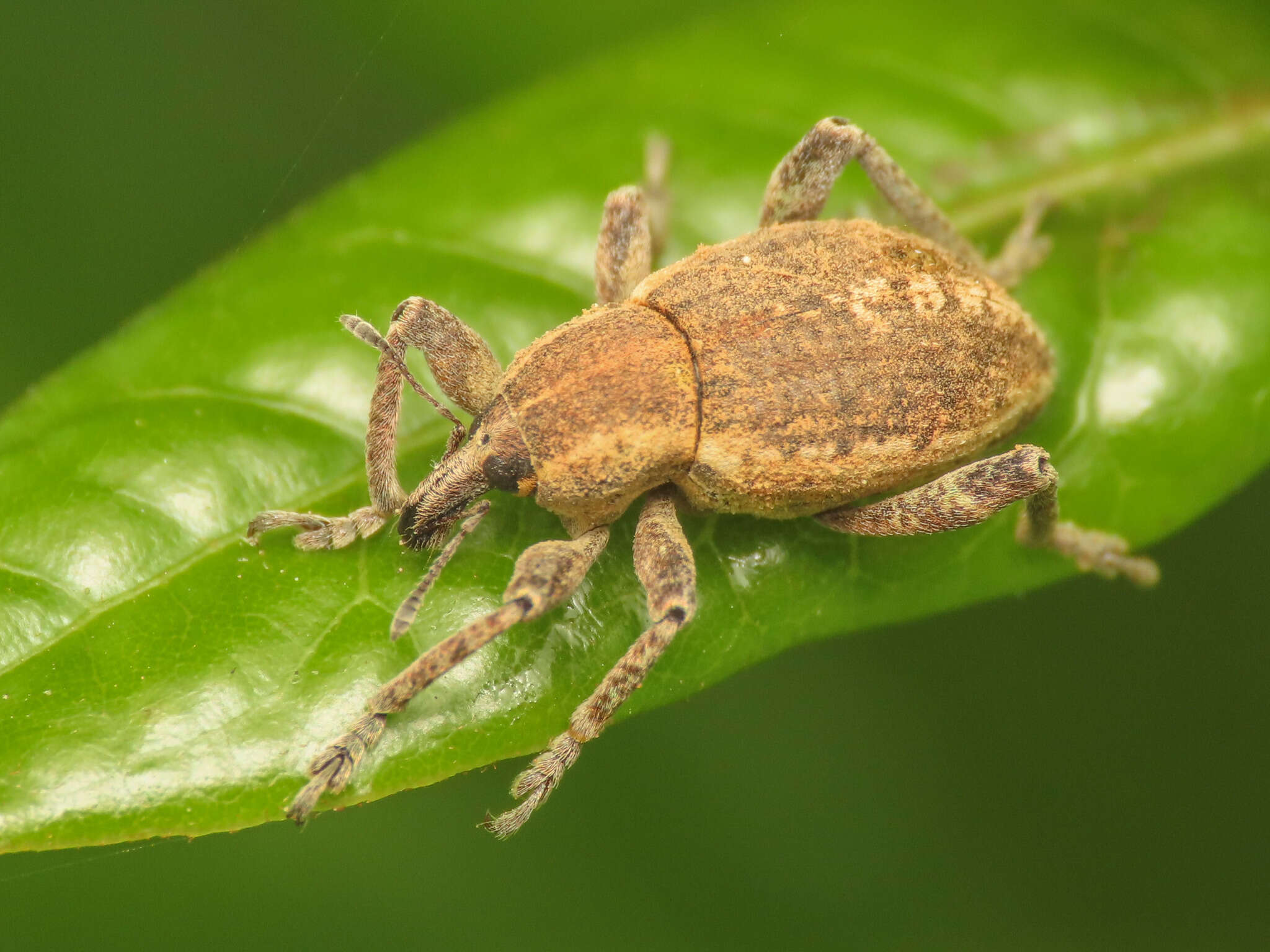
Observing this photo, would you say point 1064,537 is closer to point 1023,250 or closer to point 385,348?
point 1023,250

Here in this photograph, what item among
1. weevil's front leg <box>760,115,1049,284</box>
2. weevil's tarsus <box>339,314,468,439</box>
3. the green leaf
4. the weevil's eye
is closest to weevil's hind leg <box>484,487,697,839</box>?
the green leaf

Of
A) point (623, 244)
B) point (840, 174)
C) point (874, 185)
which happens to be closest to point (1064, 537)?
point (874, 185)

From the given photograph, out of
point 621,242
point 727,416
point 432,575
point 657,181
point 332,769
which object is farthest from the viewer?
point 657,181

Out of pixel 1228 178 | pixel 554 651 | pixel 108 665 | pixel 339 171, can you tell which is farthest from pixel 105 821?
pixel 1228 178

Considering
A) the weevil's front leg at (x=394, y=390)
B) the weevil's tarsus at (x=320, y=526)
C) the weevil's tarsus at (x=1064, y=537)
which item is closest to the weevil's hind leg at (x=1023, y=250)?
the weevil's tarsus at (x=1064, y=537)

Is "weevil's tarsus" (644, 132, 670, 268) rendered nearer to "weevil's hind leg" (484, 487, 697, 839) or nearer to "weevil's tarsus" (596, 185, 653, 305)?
"weevil's tarsus" (596, 185, 653, 305)

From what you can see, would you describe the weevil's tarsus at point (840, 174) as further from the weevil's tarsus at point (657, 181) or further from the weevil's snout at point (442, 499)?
the weevil's snout at point (442, 499)

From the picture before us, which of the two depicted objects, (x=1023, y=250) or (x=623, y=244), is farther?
(x=1023, y=250)
